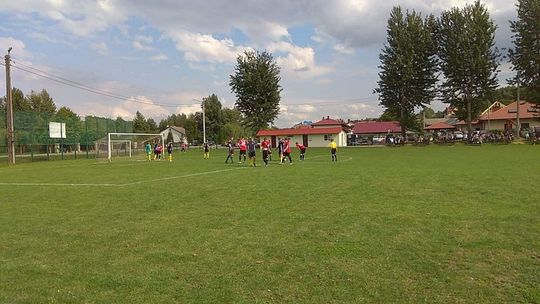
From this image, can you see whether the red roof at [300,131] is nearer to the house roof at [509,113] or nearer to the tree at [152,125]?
the house roof at [509,113]

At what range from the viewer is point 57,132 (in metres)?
45.1

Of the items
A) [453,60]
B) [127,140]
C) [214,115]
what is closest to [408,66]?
[453,60]

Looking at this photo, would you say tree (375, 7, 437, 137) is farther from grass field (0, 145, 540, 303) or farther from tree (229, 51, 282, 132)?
grass field (0, 145, 540, 303)

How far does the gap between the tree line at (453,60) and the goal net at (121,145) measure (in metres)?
35.0

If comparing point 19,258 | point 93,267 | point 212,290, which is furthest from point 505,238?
point 19,258

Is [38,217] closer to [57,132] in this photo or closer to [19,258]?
[19,258]

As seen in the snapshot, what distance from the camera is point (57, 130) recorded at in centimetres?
4509

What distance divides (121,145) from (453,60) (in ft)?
141

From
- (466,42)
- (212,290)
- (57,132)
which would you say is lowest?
(212,290)

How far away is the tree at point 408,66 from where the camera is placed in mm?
63375

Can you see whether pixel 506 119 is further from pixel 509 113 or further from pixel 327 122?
pixel 327 122

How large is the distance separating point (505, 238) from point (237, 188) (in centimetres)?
911

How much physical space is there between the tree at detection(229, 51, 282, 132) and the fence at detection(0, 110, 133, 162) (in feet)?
84.5

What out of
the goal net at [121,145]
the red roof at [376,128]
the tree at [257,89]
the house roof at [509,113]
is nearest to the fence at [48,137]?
the goal net at [121,145]
